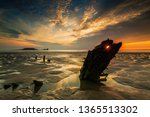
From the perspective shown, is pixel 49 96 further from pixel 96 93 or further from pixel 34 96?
pixel 96 93

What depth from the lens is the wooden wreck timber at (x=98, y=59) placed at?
13.0 m

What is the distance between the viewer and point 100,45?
13172 mm

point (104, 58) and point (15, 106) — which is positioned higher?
point (104, 58)

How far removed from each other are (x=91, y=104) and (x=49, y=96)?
3.61 m

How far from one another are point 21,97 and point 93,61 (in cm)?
710

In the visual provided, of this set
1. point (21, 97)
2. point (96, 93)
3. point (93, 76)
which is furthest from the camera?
point (93, 76)

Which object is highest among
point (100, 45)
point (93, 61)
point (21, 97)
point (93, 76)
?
point (100, 45)

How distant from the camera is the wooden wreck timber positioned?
12977 millimetres

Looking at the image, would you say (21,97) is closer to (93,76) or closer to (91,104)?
(91,104)

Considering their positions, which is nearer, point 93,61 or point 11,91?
point 11,91

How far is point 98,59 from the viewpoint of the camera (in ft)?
44.3

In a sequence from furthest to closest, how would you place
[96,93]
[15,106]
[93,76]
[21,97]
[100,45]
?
[93,76] → [100,45] → [96,93] → [21,97] → [15,106]

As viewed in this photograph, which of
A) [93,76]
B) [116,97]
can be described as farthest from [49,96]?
[93,76]

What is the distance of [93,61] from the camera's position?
540 inches
